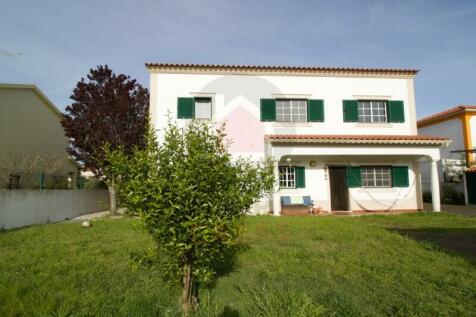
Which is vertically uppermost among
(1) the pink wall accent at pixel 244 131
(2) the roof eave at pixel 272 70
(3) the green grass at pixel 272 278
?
(2) the roof eave at pixel 272 70

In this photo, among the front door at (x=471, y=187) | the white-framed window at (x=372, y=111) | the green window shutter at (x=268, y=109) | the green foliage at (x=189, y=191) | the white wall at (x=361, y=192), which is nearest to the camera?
the green foliage at (x=189, y=191)

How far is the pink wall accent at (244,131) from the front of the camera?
39.8 ft

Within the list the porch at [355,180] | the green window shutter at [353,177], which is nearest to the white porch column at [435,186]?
the porch at [355,180]

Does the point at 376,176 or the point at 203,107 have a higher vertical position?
the point at 203,107

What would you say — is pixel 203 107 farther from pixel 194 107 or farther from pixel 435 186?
pixel 435 186

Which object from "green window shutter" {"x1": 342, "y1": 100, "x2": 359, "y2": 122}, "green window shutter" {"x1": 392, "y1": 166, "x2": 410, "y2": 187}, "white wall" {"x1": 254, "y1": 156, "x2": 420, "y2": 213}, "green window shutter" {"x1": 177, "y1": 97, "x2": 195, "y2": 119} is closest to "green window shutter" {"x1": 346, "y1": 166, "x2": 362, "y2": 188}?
"white wall" {"x1": 254, "y1": 156, "x2": 420, "y2": 213}

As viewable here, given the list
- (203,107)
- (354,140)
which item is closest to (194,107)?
(203,107)

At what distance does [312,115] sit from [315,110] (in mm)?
284

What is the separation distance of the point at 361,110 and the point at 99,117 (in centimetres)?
1212

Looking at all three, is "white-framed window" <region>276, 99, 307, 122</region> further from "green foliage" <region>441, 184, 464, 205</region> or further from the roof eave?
"green foliage" <region>441, 184, 464, 205</region>

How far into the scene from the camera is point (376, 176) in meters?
12.7

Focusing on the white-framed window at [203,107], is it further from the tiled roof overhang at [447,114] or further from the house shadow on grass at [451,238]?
the tiled roof overhang at [447,114]

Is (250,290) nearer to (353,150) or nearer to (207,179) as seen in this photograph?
(207,179)

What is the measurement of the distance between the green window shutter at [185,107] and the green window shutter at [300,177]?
17.3 feet
